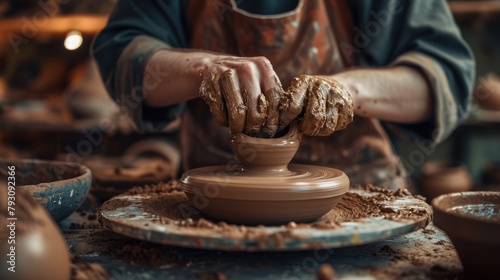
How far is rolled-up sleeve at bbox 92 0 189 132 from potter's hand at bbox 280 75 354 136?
2.32ft

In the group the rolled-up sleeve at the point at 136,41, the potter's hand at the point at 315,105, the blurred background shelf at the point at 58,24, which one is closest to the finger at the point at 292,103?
the potter's hand at the point at 315,105

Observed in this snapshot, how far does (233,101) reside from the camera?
136cm

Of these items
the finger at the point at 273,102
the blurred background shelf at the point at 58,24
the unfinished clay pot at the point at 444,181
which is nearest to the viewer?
the finger at the point at 273,102

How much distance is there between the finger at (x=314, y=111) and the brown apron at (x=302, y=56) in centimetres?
49

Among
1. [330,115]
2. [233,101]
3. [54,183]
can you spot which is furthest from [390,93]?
[54,183]

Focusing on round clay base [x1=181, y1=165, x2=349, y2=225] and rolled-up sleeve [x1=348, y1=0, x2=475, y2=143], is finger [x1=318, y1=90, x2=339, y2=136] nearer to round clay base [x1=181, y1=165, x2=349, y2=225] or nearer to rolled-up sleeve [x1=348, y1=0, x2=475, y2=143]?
round clay base [x1=181, y1=165, x2=349, y2=225]

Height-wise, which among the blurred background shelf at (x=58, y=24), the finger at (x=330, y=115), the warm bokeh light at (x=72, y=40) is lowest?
the finger at (x=330, y=115)

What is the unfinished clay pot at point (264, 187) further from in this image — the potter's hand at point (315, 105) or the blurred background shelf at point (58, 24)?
the blurred background shelf at point (58, 24)

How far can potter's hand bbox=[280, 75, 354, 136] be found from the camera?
1.38 meters

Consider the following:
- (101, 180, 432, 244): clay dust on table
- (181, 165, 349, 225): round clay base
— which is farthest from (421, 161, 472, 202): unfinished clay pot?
(181, 165, 349, 225): round clay base

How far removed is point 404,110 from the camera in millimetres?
1904

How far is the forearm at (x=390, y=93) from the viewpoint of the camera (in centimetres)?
178

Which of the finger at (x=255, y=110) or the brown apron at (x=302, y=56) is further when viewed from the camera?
the brown apron at (x=302, y=56)

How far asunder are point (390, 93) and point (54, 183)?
113 cm
